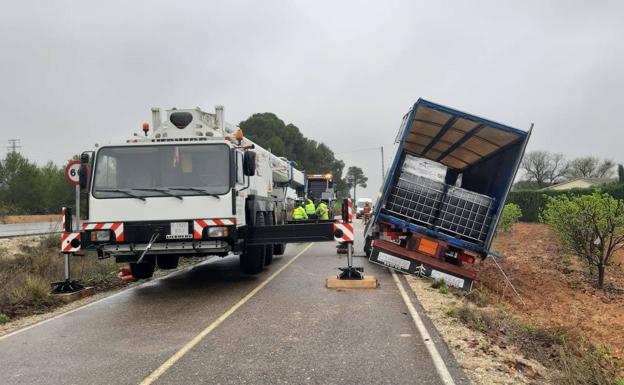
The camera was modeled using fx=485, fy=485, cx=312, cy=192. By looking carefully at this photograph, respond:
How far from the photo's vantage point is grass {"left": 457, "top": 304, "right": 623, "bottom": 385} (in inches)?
183

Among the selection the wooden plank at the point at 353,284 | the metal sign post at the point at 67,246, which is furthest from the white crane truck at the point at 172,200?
the wooden plank at the point at 353,284

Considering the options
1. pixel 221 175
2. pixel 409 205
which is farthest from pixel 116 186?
pixel 409 205

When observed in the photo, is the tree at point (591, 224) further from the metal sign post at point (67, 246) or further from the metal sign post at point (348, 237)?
the metal sign post at point (67, 246)

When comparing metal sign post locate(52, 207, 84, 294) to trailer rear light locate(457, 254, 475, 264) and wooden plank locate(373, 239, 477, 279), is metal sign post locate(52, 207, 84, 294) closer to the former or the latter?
wooden plank locate(373, 239, 477, 279)

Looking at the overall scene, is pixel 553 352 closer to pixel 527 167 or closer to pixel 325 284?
pixel 325 284


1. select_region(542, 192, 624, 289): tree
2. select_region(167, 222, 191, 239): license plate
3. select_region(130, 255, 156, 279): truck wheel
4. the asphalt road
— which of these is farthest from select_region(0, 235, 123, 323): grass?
select_region(542, 192, 624, 289): tree

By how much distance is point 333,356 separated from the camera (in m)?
5.07

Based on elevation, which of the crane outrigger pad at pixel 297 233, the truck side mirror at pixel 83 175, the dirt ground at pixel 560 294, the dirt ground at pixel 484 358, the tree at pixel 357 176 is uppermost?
the tree at pixel 357 176

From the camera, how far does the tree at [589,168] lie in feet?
238

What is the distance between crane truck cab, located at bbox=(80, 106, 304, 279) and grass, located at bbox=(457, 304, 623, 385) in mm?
4121

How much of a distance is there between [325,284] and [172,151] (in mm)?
3750

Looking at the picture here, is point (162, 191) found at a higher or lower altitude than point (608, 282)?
higher

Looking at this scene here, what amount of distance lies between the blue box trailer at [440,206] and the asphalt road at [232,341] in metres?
1.27

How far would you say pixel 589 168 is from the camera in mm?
75125
